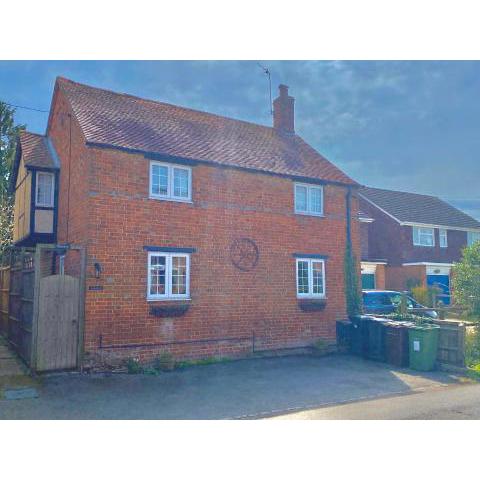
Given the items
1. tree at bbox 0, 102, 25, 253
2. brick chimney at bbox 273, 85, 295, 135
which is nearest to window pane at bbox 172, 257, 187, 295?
brick chimney at bbox 273, 85, 295, 135

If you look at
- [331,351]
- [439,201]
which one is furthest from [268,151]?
[439,201]

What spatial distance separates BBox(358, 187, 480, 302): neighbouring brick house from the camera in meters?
28.3

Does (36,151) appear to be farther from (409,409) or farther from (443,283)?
(443,283)

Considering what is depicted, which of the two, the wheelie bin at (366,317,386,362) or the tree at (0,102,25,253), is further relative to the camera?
the tree at (0,102,25,253)

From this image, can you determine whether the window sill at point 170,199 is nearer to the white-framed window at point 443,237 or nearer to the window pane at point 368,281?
the window pane at point 368,281

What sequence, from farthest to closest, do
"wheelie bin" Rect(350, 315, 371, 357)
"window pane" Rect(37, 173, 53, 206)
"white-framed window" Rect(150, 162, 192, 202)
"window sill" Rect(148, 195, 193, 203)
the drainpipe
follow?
the drainpipe → "window pane" Rect(37, 173, 53, 206) → "wheelie bin" Rect(350, 315, 371, 357) → "white-framed window" Rect(150, 162, 192, 202) → "window sill" Rect(148, 195, 193, 203)

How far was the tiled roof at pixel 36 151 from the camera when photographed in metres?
15.1

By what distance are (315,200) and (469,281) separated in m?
5.54

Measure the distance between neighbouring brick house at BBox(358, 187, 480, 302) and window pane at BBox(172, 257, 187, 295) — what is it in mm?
17172

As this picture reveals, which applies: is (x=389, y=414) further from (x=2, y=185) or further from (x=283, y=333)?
(x=2, y=185)

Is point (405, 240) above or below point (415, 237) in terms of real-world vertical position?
below

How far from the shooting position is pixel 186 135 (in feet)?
47.6

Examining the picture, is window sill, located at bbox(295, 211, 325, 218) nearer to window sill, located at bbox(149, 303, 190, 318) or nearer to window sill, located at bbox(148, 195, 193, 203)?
window sill, located at bbox(148, 195, 193, 203)

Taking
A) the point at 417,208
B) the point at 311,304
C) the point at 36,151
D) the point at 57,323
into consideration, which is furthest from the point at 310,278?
the point at 417,208
